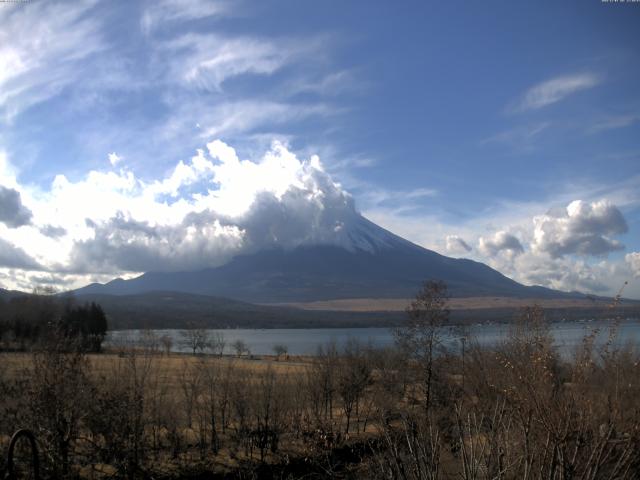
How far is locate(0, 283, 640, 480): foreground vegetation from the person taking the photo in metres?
6.66

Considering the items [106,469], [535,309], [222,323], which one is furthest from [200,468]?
[222,323]

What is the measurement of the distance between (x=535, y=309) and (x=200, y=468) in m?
14.6

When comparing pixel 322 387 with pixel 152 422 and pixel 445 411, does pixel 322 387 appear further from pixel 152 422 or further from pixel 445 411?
pixel 152 422

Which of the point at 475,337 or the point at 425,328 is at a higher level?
the point at 425,328

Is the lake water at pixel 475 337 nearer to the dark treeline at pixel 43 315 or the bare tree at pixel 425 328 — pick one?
the bare tree at pixel 425 328

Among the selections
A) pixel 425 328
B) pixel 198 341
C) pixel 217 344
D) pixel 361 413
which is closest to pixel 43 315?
pixel 198 341

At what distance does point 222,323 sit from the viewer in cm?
19400

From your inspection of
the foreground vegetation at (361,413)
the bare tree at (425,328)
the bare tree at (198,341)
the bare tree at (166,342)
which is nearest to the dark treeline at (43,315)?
the bare tree at (198,341)

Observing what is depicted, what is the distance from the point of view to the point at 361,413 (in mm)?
29547

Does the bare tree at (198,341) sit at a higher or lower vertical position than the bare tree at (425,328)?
lower

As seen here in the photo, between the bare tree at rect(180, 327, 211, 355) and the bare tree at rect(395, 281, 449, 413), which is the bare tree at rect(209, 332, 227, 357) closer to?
the bare tree at rect(180, 327, 211, 355)

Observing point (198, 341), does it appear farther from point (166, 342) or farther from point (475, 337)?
point (475, 337)

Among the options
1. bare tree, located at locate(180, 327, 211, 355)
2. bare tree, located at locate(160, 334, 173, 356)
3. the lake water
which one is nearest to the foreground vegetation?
the lake water

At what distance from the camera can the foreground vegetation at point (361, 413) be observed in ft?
21.9
